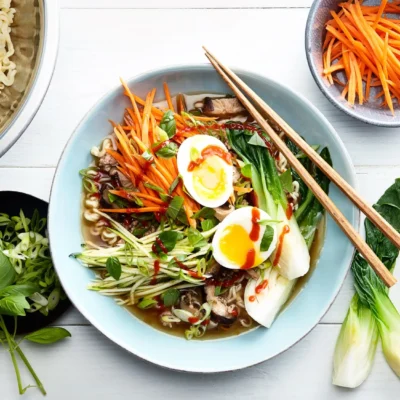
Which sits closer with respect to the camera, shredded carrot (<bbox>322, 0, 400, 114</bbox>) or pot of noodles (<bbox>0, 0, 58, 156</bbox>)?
pot of noodles (<bbox>0, 0, 58, 156</bbox>)

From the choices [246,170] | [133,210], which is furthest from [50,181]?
[246,170]

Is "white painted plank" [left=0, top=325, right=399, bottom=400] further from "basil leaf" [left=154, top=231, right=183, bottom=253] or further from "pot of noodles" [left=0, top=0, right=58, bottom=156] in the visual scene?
"pot of noodles" [left=0, top=0, right=58, bottom=156]

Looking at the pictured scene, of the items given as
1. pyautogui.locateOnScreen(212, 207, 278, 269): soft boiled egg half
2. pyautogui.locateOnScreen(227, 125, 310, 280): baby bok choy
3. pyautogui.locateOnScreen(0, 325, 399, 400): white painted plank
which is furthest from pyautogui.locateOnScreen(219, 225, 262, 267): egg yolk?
pyautogui.locateOnScreen(0, 325, 399, 400): white painted plank

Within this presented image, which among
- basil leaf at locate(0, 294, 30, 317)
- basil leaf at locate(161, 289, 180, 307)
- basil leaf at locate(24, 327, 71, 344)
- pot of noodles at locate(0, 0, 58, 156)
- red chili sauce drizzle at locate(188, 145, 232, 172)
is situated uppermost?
pot of noodles at locate(0, 0, 58, 156)

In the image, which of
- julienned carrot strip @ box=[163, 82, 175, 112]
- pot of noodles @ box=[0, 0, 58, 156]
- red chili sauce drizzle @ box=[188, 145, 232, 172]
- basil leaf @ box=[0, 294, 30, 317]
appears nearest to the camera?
pot of noodles @ box=[0, 0, 58, 156]

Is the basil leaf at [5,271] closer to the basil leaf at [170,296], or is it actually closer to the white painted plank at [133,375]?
the white painted plank at [133,375]

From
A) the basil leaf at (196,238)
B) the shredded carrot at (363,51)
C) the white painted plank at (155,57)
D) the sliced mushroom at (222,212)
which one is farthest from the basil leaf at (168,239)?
the shredded carrot at (363,51)

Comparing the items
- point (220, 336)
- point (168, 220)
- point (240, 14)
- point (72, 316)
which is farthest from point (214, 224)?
point (240, 14)
